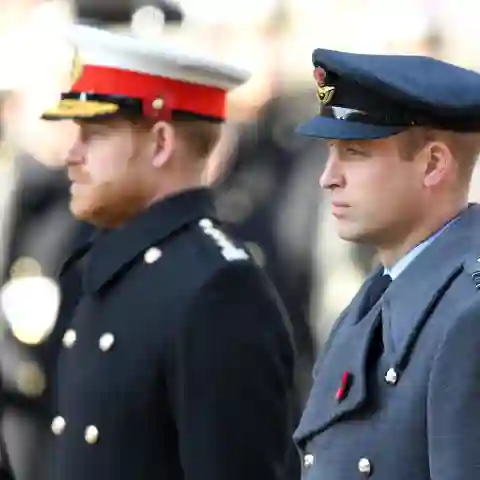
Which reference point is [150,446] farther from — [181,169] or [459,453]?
[459,453]

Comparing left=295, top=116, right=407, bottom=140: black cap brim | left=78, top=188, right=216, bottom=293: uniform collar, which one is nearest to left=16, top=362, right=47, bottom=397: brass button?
left=78, top=188, right=216, bottom=293: uniform collar

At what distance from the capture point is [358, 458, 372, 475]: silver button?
3.85 feet

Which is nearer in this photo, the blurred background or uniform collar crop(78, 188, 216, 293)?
uniform collar crop(78, 188, 216, 293)

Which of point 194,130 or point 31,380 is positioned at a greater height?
point 194,130

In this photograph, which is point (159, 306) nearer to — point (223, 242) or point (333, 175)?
point (223, 242)

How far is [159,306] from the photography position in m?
1.56

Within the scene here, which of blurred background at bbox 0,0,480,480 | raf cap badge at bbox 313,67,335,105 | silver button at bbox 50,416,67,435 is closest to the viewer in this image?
raf cap badge at bbox 313,67,335,105

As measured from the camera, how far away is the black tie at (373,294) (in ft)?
4.39

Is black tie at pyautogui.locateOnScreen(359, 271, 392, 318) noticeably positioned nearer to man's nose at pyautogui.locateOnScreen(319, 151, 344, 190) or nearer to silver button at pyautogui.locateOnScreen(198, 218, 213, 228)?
man's nose at pyautogui.locateOnScreen(319, 151, 344, 190)

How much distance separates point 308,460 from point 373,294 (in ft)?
0.69

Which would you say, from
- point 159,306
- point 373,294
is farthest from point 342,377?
point 159,306

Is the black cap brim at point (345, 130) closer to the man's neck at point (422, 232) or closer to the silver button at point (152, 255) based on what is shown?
the man's neck at point (422, 232)

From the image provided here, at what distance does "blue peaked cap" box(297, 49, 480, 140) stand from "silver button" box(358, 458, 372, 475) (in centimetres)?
35

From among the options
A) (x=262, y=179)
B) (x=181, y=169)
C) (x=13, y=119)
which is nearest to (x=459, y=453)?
(x=181, y=169)
